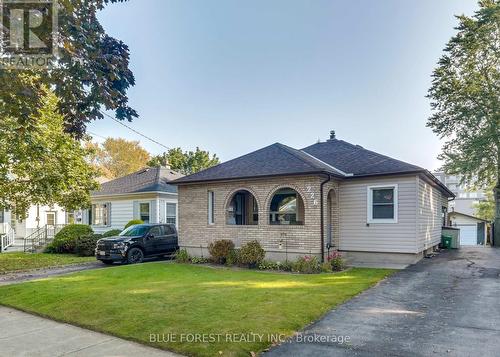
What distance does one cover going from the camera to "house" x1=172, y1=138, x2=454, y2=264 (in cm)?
1230

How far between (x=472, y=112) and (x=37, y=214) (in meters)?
29.0

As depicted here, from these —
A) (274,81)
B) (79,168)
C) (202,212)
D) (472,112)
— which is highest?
(274,81)

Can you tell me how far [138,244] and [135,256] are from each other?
50 centimetres

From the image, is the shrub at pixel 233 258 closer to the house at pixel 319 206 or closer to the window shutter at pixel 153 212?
the house at pixel 319 206

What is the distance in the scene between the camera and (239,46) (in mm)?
17859

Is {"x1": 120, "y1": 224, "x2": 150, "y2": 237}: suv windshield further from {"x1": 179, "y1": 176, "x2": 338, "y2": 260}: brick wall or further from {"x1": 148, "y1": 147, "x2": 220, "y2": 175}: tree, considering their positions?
{"x1": 148, "y1": 147, "x2": 220, "y2": 175}: tree

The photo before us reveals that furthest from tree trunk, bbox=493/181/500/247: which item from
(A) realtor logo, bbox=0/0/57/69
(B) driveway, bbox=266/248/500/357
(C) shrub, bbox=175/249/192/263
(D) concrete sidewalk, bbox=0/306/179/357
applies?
(A) realtor logo, bbox=0/0/57/69

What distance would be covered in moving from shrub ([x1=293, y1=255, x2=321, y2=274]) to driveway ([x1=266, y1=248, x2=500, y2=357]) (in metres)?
2.34

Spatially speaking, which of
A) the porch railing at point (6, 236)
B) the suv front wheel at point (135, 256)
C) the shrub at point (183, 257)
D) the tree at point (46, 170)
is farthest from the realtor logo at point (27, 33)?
the porch railing at point (6, 236)

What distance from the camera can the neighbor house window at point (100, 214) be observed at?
23.8m

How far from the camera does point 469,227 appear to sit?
3178 centimetres

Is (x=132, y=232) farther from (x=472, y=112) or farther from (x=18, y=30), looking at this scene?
(x=472, y=112)

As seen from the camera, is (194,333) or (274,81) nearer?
(194,333)

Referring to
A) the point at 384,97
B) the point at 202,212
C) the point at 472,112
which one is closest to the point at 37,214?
the point at 202,212
